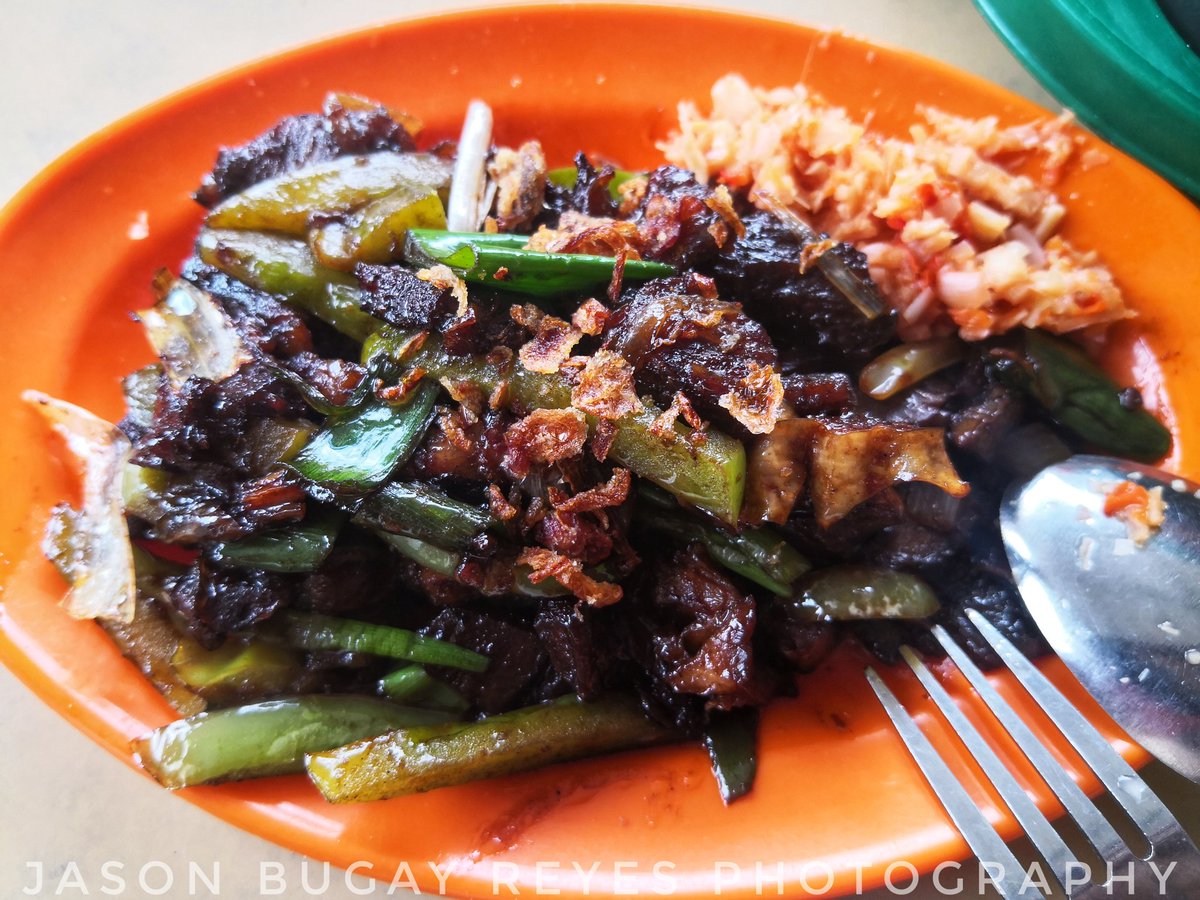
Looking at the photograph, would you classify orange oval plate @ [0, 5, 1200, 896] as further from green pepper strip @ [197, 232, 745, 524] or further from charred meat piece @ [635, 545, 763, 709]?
green pepper strip @ [197, 232, 745, 524]

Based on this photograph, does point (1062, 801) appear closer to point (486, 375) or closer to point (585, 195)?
point (486, 375)

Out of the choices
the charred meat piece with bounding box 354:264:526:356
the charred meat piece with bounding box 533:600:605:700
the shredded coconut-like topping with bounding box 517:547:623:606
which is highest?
the charred meat piece with bounding box 354:264:526:356

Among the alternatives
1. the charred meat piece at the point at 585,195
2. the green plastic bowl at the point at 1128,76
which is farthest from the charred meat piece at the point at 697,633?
the green plastic bowl at the point at 1128,76

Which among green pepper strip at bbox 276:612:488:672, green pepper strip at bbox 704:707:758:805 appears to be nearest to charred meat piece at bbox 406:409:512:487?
green pepper strip at bbox 276:612:488:672

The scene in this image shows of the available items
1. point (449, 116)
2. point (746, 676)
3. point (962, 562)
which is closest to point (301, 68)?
point (449, 116)

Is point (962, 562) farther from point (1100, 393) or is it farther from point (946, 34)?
point (946, 34)

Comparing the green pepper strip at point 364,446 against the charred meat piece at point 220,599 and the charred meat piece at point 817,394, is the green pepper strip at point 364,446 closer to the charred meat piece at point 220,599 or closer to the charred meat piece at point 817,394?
the charred meat piece at point 220,599
